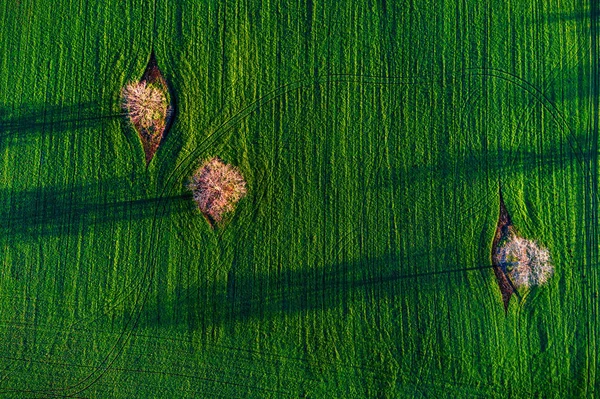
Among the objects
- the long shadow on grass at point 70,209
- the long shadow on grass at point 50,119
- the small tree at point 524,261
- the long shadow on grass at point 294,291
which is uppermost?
the long shadow on grass at point 50,119

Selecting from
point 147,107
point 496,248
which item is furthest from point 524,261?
point 147,107

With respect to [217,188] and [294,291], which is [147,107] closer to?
[217,188]

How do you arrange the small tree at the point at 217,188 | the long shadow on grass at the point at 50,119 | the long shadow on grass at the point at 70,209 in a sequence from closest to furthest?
the small tree at the point at 217,188
the long shadow on grass at the point at 70,209
the long shadow on grass at the point at 50,119

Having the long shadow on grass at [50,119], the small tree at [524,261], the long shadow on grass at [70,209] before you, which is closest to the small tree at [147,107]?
the long shadow on grass at [50,119]

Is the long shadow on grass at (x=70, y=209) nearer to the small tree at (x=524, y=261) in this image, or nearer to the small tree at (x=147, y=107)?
the small tree at (x=147, y=107)

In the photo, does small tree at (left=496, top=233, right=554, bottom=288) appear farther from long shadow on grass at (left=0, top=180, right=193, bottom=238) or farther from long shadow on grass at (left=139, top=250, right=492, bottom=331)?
long shadow on grass at (left=0, top=180, right=193, bottom=238)

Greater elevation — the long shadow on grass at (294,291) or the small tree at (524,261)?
the small tree at (524,261)

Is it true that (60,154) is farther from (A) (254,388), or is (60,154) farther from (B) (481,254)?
(B) (481,254)

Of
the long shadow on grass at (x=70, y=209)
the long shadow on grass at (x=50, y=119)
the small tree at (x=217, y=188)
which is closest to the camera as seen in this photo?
the small tree at (x=217, y=188)
